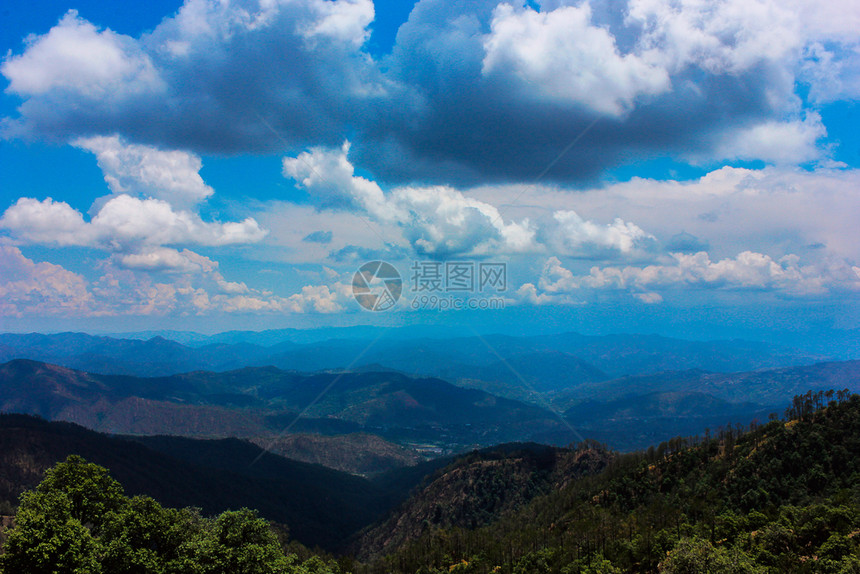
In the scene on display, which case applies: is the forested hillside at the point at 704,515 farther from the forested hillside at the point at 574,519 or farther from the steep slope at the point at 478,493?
the steep slope at the point at 478,493

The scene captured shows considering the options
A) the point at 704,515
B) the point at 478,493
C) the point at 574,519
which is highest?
the point at 704,515

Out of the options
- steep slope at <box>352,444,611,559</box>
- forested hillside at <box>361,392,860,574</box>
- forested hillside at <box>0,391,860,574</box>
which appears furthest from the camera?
steep slope at <box>352,444,611,559</box>

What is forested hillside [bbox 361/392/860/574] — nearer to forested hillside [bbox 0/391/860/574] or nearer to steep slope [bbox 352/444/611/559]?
forested hillside [bbox 0/391/860/574]

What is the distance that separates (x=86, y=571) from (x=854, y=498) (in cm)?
10549

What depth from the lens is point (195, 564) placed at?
2767cm

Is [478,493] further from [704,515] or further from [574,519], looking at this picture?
[704,515]

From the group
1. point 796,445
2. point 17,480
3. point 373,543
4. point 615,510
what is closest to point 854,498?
point 796,445

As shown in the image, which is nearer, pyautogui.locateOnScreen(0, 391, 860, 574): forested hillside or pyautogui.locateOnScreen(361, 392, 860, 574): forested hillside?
pyautogui.locateOnScreen(0, 391, 860, 574): forested hillside

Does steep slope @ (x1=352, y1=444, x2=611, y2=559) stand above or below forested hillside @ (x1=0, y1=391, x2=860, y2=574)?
below

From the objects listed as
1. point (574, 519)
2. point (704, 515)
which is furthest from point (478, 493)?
point (704, 515)

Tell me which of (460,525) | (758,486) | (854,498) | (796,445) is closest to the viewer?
(854,498)

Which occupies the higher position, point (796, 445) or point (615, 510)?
point (796, 445)

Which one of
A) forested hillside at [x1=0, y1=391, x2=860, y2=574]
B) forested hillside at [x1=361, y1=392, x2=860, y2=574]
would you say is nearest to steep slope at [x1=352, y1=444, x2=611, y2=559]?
forested hillside at [x1=0, y1=391, x2=860, y2=574]

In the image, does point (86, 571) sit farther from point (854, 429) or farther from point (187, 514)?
point (854, 429)
